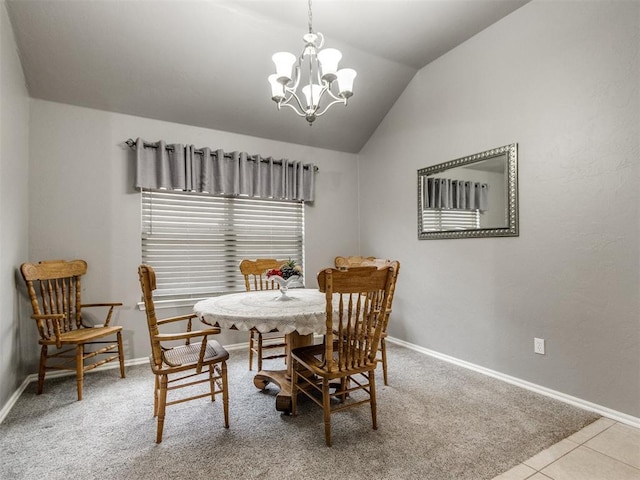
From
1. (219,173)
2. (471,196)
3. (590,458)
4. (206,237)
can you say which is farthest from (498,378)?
(219,173)

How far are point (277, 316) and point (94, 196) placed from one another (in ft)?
7.97

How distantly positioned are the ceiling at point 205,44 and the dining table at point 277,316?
6.99ft

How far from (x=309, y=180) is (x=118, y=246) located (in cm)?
221

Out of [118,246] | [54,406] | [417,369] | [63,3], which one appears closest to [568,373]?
[417,369]

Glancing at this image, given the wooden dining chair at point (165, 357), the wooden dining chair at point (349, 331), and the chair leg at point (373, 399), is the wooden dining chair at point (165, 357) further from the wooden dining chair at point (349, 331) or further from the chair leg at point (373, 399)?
the chair leg at point (373, 399)

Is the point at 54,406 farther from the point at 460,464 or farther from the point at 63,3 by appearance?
the point at 63,3

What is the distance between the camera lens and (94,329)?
9.10 ft

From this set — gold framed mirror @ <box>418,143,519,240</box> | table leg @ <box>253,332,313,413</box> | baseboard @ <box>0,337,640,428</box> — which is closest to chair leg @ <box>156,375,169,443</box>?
Result: table leg @ <box>253,332,313,413</box>

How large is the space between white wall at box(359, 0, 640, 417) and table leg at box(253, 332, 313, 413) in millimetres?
1672

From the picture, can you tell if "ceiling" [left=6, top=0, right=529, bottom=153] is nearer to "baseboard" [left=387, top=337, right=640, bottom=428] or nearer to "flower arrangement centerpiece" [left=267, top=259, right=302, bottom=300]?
"flower arrangement centerpiece" [left=267, top=259, right=302, bottom=300]

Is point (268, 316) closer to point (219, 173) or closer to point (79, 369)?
point (79, 369)

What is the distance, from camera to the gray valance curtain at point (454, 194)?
300 centimetres

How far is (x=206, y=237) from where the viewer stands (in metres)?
3.63

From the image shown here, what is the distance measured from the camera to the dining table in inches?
72.1
